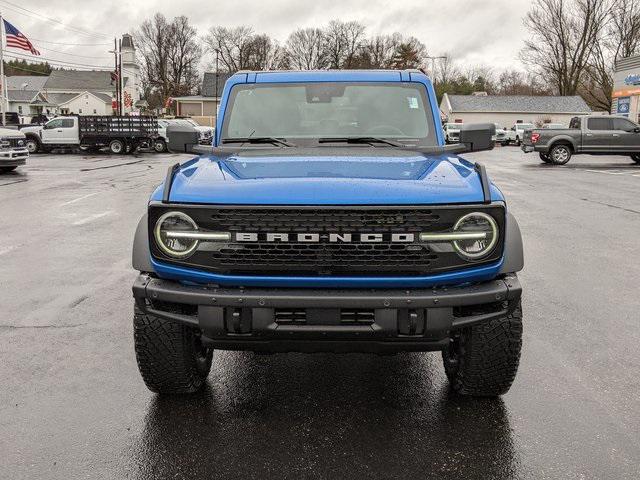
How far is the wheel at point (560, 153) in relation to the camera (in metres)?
26.8

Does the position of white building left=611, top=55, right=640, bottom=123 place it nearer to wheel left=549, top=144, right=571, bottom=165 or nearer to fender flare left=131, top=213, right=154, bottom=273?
wheel left=549, top=144, right=571, bottom=165

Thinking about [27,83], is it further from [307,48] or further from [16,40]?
[16,40]

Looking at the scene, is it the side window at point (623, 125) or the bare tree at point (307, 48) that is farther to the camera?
the bare tree at point (307, 48)

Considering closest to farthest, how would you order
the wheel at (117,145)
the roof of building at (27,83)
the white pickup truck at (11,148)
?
the white pickup truck at (11,148) < the wheel at (117,145) < the roof of building at (27,83)

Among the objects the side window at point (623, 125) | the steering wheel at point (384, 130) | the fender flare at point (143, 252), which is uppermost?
the side window at point (623, 125)

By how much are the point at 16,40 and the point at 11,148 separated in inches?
894

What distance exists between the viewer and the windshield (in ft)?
15.1

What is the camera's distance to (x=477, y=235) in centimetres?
314

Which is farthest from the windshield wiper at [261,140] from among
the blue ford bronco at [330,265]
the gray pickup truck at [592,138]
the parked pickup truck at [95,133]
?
the parked pickup truck at [95,133]

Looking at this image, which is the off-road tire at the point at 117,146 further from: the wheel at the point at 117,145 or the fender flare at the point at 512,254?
the fender flare at the point at 512,254

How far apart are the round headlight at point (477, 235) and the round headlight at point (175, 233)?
1320 millimetres

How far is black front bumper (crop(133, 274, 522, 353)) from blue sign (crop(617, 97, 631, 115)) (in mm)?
45056

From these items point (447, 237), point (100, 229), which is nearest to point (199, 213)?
point (447, 237)

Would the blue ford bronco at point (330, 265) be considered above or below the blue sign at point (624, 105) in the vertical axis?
below
